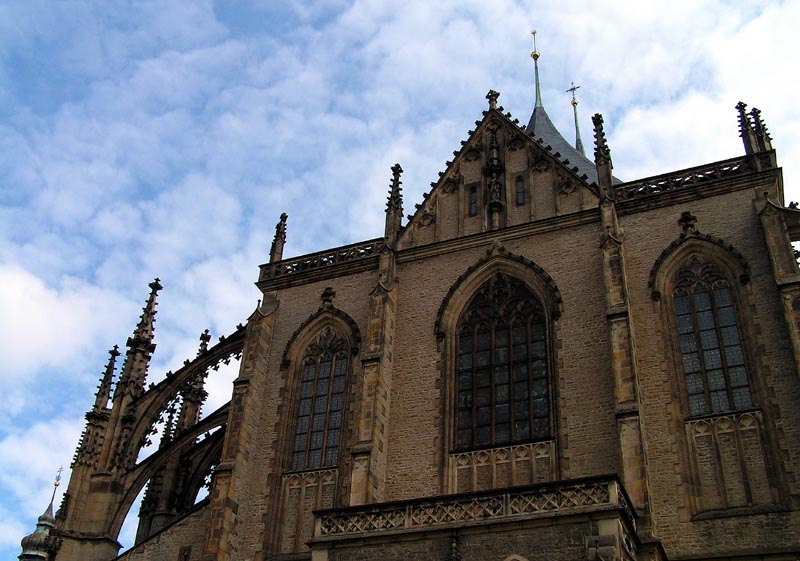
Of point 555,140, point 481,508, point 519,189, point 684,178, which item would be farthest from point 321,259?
point 481,508

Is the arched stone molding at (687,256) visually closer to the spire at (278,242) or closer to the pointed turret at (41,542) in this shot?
the spire at (278,242)

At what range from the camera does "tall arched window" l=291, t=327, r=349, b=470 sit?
22594mm

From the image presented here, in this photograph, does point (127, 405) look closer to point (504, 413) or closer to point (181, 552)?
point (181, 552)

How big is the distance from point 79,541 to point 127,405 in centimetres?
413

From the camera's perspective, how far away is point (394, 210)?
26.2 metres

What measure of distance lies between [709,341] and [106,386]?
17.0 m

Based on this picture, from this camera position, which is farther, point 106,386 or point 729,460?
point 106,386

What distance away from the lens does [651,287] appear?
20953 mm

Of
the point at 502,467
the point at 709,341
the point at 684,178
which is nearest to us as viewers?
the point at 709,341

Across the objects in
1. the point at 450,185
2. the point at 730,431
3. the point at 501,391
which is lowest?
the point at 730,431

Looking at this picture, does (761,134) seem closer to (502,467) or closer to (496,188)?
(496,188)

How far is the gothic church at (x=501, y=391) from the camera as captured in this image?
1702 cm

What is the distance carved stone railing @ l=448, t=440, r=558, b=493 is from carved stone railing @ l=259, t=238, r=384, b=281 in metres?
7.44

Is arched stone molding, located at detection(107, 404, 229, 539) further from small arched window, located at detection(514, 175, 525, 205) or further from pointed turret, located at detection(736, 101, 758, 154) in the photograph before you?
pointed turret, located at detection(736, 101, 758, 154)
